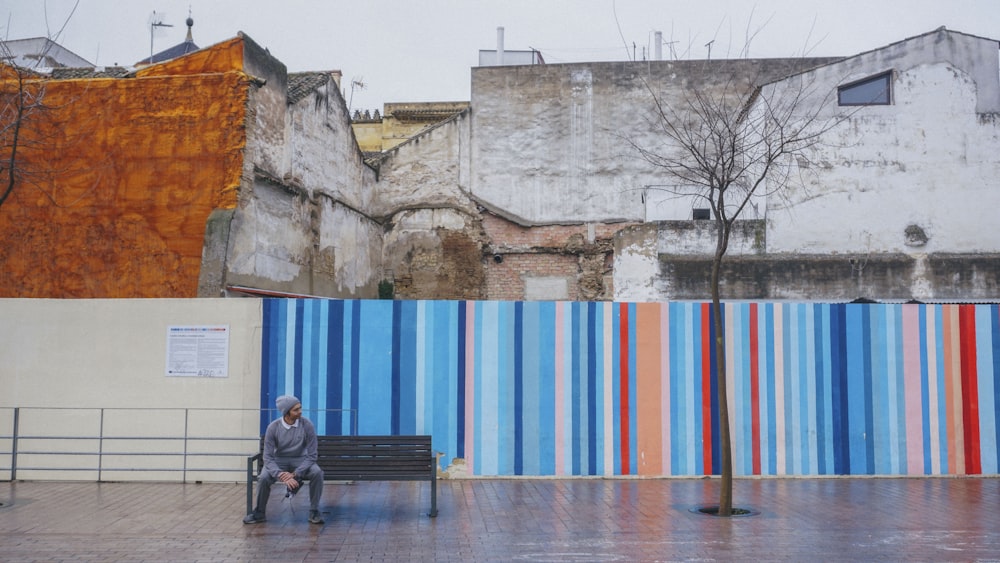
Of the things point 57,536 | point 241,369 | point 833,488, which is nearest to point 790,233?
point 833,488

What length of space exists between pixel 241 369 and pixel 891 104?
50.1 ft

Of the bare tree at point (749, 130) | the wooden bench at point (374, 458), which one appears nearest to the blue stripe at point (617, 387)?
the bare tree at point (749, 130)

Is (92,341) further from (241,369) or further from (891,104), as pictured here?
(891,104)

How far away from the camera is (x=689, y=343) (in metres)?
11.8

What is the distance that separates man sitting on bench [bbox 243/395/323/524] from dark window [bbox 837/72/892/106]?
15106 millimetres

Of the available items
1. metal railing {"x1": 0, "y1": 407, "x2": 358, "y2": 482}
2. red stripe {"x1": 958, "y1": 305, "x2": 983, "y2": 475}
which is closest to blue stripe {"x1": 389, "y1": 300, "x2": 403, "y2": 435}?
metal railing {"x1": 0, "y1": 407, "x2": 358, "y2": 482}

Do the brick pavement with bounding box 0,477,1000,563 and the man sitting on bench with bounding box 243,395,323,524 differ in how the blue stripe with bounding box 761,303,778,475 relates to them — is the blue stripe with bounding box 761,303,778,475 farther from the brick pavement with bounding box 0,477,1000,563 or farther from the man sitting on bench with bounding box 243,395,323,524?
the man sitting on bench with bounding box 243,395,323,524

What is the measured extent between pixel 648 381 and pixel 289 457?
5.06 meters

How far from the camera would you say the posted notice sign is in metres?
11.3

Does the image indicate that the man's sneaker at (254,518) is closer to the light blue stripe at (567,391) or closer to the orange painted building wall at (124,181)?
the light blue stripe at (567,391)

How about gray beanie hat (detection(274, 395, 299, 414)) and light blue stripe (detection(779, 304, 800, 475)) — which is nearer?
gray beanie hat (detection(274, 395, 299, 414))

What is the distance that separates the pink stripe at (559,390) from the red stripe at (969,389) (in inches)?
218

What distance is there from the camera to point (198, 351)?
11.3 metres

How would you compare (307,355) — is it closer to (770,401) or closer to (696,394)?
(696,394)
